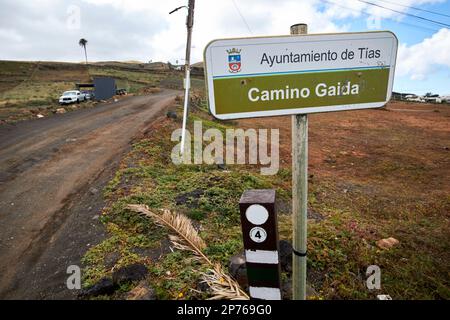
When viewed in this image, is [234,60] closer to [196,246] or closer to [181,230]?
[196,246]

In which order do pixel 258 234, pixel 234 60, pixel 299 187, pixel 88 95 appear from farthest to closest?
pixel 88 95, pixel 258 234, pixel 299 187, pixel 234 60

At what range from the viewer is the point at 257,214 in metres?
2.34

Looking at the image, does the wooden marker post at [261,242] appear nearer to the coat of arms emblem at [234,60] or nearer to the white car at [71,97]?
the coat of arms emblem at [234,60]

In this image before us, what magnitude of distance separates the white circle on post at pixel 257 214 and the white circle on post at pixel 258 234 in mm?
56

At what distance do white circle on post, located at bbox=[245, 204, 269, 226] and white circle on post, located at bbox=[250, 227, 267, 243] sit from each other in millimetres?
56

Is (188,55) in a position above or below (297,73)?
above

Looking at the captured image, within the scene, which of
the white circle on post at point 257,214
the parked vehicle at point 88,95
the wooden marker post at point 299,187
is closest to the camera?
the wooden marker post at point 299,187

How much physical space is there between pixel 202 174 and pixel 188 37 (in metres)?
5.68

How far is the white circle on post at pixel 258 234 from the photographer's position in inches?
93.2

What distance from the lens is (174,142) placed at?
11.4m

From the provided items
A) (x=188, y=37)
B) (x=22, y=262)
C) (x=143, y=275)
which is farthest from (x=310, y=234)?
(x=188, y=37)

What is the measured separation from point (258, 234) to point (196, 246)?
2193 millimetres

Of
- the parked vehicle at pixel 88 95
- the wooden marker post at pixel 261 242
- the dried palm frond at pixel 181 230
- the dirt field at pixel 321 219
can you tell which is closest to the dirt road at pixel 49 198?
the dirt field at pixel 321 219

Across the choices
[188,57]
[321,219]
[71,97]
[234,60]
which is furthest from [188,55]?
[71,97]
